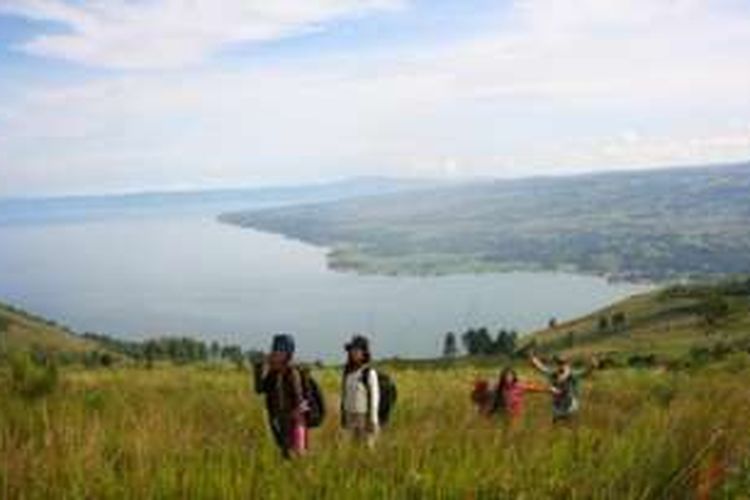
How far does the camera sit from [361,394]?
12219 mm

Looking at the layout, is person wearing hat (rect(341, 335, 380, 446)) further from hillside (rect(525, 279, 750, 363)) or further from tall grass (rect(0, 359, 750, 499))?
hillside (rect(525, 279, 750, 363))

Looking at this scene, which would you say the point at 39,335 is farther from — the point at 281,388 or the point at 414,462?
the point at 414,462

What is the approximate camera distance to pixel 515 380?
18.7m

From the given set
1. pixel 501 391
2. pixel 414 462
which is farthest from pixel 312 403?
pixel 501 391

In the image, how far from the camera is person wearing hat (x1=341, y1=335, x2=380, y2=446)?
39.5 feet

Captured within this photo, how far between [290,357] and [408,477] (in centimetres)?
602

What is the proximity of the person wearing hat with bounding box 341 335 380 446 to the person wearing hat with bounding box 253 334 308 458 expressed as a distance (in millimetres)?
1289

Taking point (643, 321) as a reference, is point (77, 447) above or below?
above

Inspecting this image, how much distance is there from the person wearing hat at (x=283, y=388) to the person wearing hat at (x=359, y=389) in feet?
4.23

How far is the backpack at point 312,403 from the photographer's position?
10.5 meters

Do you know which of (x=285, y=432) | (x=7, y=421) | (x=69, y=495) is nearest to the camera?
(x=69, y=495)

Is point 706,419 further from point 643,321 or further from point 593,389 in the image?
point 643,321

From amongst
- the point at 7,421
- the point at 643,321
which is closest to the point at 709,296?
the point at 643,321

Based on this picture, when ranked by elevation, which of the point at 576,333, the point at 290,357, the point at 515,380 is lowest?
the point at 576,333
